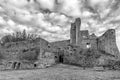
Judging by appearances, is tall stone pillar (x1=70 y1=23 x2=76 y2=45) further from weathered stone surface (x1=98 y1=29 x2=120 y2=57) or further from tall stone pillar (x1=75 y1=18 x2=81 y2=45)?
weathered stone surface (x1=98 y1=29 x2=120 y2=57)

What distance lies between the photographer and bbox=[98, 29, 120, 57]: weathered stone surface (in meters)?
20.0

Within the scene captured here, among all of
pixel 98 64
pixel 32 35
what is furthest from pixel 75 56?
pixel 32 35

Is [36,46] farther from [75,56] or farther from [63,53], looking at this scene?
[75,56]

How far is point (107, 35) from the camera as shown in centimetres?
2042

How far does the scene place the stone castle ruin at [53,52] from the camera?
16073 mm

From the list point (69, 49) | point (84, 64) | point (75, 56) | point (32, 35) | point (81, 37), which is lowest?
point (84, 64)

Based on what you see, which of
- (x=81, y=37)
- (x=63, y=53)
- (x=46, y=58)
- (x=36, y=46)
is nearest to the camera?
(x=46, y=58)

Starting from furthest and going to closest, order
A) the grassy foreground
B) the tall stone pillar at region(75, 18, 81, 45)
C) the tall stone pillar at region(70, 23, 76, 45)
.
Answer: the tall stone pillar at region(70, 23, 76, 45), the tall stone pillar at region(75, 18, 81, 45), the grassy foreground

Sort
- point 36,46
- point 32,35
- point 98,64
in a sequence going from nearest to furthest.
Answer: point 98,64 → point 36,46 → point 32,35

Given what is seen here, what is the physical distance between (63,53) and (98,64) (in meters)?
7.12

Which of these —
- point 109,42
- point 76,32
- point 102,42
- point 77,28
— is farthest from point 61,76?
point 77,28

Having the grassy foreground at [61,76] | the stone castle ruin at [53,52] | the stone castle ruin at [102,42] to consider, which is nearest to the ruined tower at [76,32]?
the stone castle ruin at [53,52]

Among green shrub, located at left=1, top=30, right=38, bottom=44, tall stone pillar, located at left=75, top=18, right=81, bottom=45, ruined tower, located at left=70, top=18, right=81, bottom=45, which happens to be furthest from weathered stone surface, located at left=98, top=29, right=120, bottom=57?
green shrub, located at left=1, top=30, right=38, bottom=44

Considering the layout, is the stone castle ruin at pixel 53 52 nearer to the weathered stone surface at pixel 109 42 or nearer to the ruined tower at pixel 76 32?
the weathered stone surface at pixel 109 42
